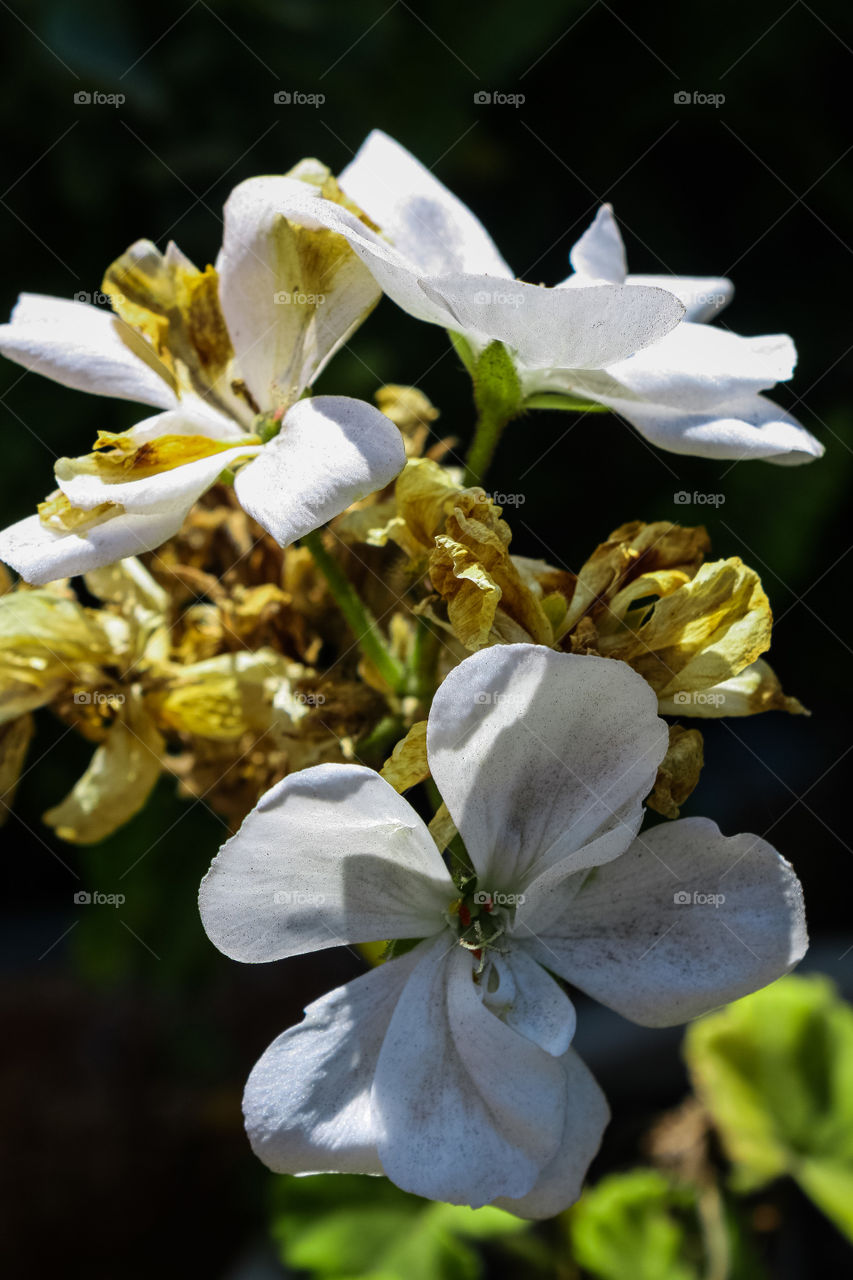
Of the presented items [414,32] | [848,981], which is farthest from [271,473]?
[848,981]

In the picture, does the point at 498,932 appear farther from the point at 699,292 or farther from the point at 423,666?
the point at 699,292

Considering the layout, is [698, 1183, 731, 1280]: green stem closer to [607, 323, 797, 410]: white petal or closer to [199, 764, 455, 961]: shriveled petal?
[199, 764, 455, 961]: shriveled petal

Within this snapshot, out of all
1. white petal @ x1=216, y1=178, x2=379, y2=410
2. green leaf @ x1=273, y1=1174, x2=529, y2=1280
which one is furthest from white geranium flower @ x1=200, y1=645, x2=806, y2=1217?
green leaf @ x1=273, y1=1174, x2=529, y2=1280

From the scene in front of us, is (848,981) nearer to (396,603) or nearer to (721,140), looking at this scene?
(396,603)

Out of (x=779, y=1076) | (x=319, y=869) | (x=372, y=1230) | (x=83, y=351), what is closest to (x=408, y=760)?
(x=319, y=869)

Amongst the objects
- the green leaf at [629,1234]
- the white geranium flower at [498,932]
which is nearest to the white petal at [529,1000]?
the white geranium flower at [498,932]

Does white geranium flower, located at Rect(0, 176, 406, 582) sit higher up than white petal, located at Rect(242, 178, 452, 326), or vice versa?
white petal, located at Rect(242, 178, 452, 326)
